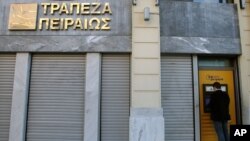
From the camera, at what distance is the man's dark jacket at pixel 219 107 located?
7570 mm

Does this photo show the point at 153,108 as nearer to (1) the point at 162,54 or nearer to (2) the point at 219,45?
(1) the point at 162,54

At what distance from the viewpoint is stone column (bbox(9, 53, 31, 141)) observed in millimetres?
7797

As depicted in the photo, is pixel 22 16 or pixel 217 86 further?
pixel 22 16

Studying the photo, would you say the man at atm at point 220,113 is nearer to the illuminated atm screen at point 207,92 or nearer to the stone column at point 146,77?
the illuminated atm screen at point 207,92

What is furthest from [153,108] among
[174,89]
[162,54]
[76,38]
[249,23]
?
[249,23]

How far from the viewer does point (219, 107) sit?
7.60 metres

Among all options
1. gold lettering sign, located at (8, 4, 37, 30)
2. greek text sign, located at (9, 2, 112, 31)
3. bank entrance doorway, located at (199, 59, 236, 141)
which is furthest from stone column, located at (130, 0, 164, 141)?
gold lettering sign, located at (8, 4, 37, 30)

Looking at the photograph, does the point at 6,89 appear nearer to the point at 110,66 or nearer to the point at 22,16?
the point at 22,16

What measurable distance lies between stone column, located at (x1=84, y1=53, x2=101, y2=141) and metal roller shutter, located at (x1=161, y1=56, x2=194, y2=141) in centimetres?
181

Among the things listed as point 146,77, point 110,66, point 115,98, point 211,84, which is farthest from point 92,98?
point 211,84

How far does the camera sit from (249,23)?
8.62 metres

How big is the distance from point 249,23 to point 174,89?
2.87 meters

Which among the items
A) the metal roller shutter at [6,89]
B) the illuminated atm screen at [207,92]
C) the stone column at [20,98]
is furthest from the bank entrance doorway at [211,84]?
the metal roller shutter at [6,89]

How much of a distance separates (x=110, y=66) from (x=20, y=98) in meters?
2.51
